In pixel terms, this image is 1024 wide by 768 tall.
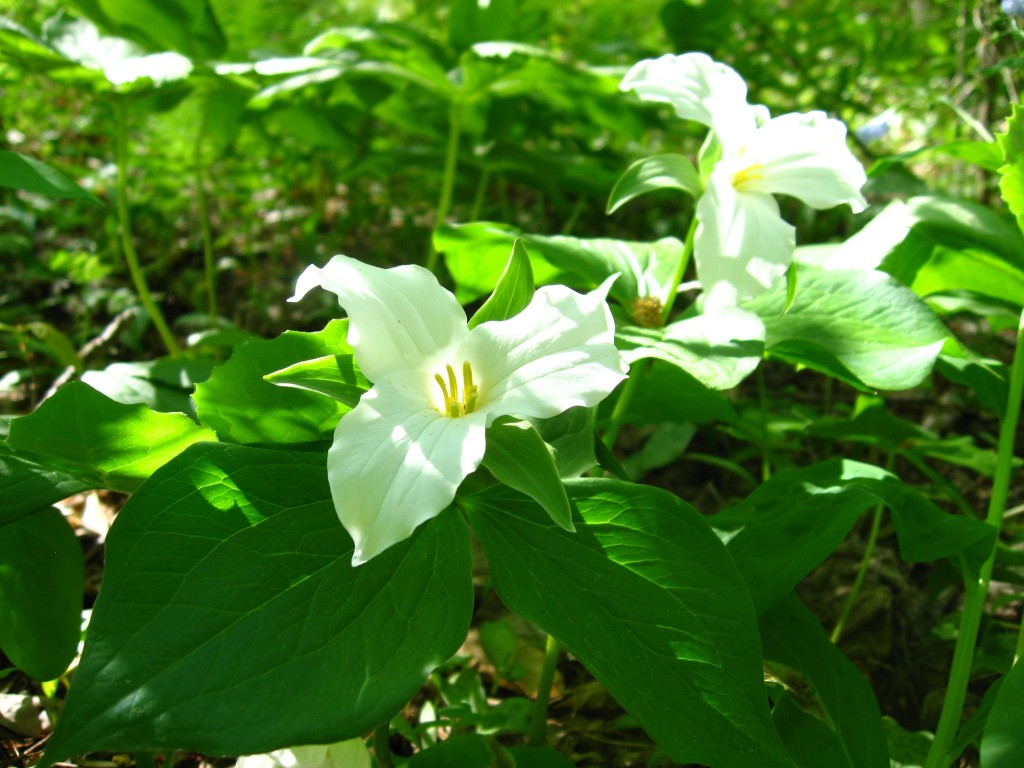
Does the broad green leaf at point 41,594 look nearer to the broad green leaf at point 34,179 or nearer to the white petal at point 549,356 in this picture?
the broad green leaf at point 34,179

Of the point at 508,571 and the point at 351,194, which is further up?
the point at 508,571

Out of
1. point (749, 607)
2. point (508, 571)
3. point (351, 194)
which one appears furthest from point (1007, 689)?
point (351, 194)

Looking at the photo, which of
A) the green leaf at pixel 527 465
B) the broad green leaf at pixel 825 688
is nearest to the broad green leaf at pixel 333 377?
the green leaf at pixel 527 465

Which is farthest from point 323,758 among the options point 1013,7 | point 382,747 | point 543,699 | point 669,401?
point 1013,7

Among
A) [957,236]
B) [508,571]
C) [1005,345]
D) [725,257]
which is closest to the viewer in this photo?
[508,571]

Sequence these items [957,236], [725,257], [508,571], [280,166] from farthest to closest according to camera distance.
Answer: [280,166], [957,236], [725,257], [508,571]

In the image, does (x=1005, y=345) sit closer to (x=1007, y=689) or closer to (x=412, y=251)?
(x=1007, y=689)

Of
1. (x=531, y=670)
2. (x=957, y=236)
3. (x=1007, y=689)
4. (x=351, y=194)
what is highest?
(x=957, y=236)
